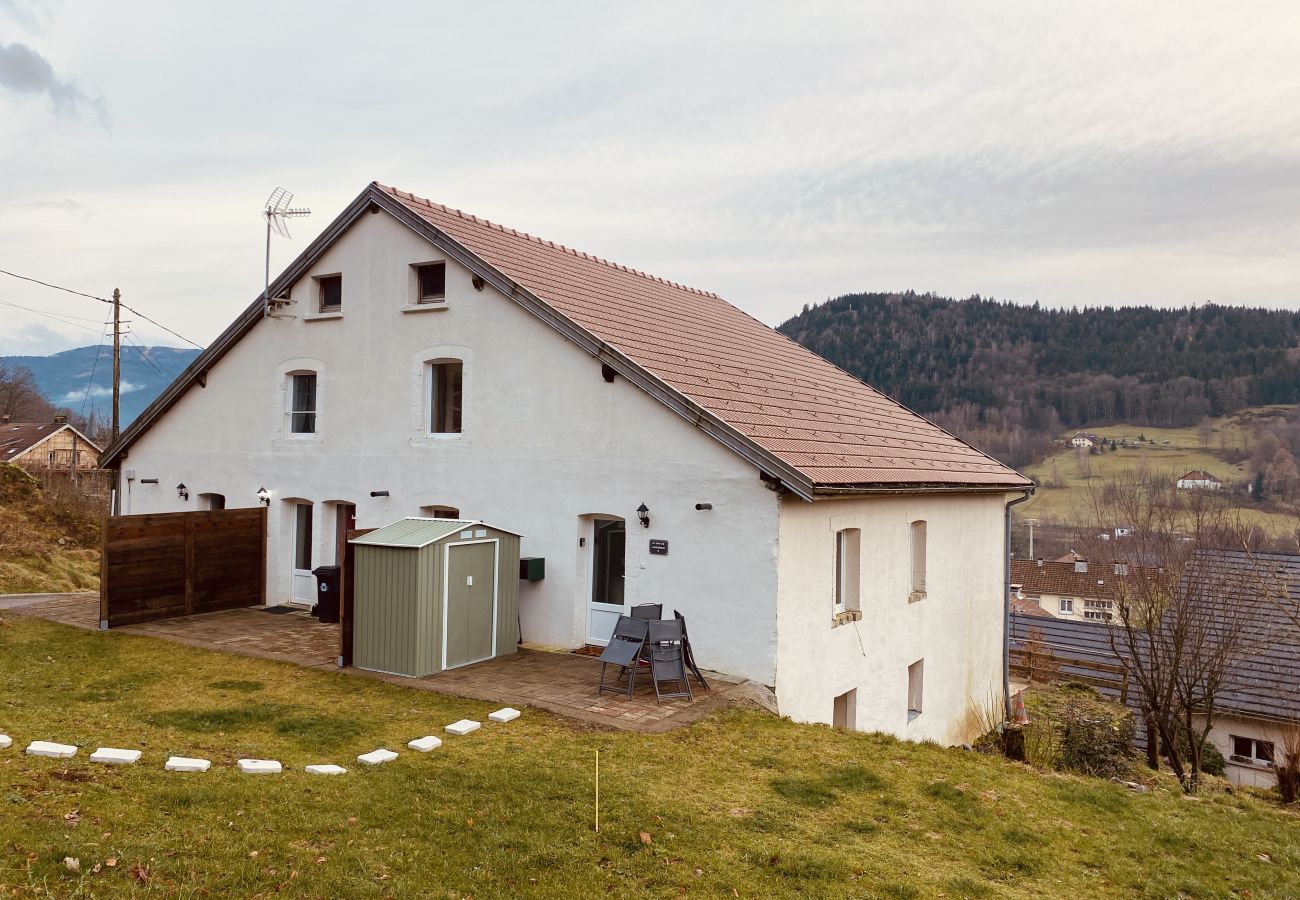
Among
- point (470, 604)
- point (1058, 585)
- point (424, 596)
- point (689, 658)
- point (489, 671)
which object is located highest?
point (424, 596)

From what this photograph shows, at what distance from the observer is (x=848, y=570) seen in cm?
1316

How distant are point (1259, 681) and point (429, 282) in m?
22.2

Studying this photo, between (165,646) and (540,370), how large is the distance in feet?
22.8

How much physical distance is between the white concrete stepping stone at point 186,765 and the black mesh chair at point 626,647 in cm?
441

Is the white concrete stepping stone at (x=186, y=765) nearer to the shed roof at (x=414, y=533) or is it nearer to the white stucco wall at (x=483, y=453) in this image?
the shed roof at (x=414, y=533)

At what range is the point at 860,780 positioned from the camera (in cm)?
830

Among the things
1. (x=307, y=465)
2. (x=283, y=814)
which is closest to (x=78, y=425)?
(x=307, y=465)

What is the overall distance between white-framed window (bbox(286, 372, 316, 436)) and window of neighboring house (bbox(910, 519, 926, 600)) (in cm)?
1147

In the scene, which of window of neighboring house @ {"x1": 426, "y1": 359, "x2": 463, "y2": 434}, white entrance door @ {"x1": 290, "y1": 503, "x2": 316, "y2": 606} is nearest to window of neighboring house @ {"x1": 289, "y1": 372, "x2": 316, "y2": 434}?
white entrance door @ {"x1": 290, "y1": 503, "x2": 316, "y2": 606}

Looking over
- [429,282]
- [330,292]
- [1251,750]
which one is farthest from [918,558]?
[1251,750]

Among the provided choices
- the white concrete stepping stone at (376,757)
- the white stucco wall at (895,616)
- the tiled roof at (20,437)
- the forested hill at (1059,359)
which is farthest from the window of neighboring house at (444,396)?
the forested hill at (1059,359)

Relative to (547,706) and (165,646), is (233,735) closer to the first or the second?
(547,706)

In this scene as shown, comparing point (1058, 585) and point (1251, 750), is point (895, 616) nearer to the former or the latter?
point (1251, 750)

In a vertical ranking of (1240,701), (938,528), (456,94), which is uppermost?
(456,94)
